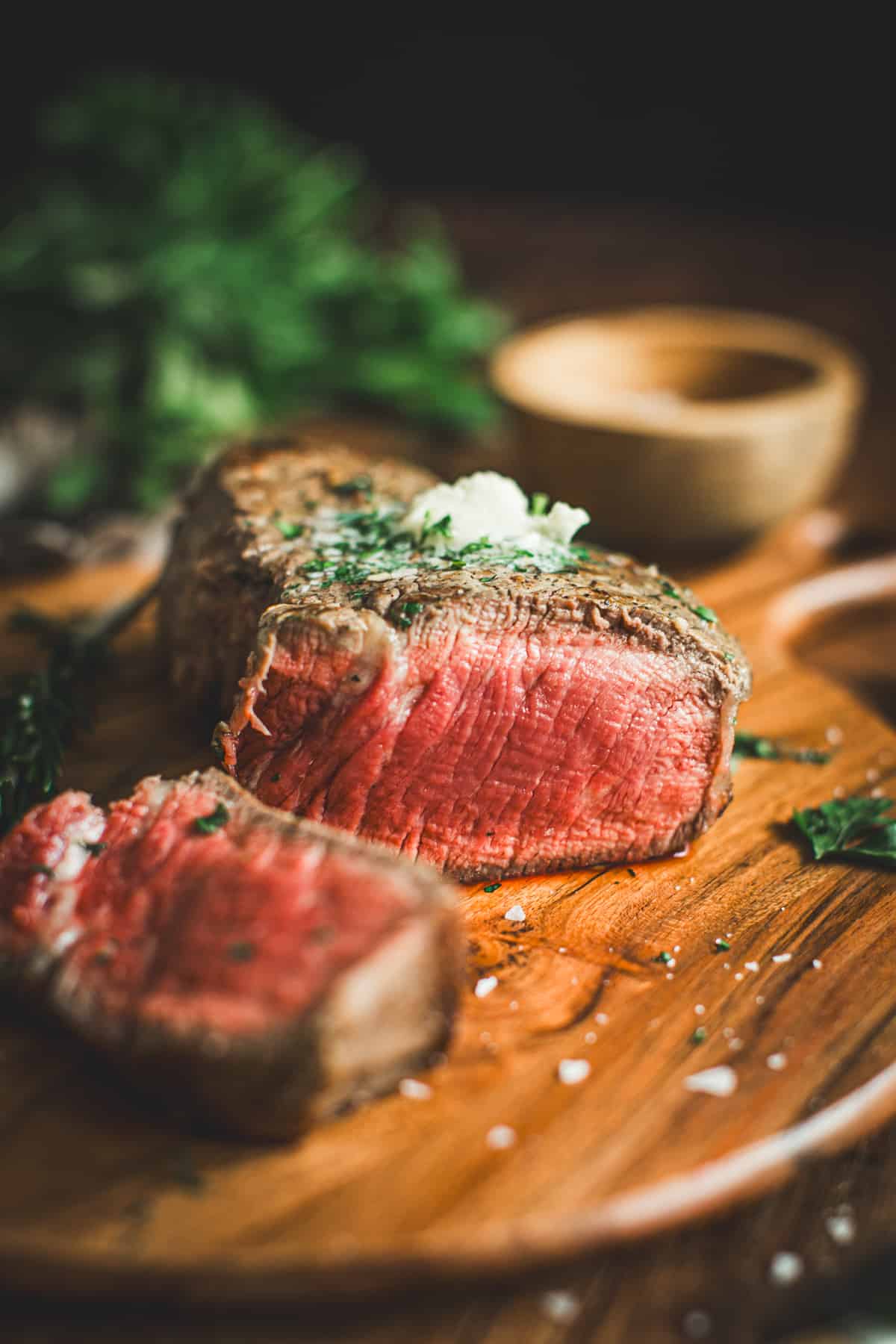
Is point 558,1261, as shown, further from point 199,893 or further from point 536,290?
point 536,290

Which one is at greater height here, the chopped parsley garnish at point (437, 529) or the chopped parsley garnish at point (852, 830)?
the chopped parsley garnish at point (437, 529)

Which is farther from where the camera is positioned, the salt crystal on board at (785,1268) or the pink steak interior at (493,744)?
the pink steak interior at (493,744)

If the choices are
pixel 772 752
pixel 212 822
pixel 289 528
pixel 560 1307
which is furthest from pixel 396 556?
pixel 560 1307

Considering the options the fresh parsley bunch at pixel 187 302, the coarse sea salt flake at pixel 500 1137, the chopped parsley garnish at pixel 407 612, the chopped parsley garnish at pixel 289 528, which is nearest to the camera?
the coarse sea salt flake at pixel 500 1137

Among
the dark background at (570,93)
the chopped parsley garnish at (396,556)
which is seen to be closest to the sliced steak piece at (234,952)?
the chopped parsley garnish at (396,556)

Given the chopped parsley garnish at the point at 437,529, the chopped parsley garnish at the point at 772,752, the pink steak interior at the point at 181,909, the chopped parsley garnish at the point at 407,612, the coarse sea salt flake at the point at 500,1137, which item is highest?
the chopped parsley garnish at the point at 437,529

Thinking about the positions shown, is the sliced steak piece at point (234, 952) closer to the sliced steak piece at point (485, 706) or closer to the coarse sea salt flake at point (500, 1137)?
the coarse sea salt flake at point (500, 1137)
